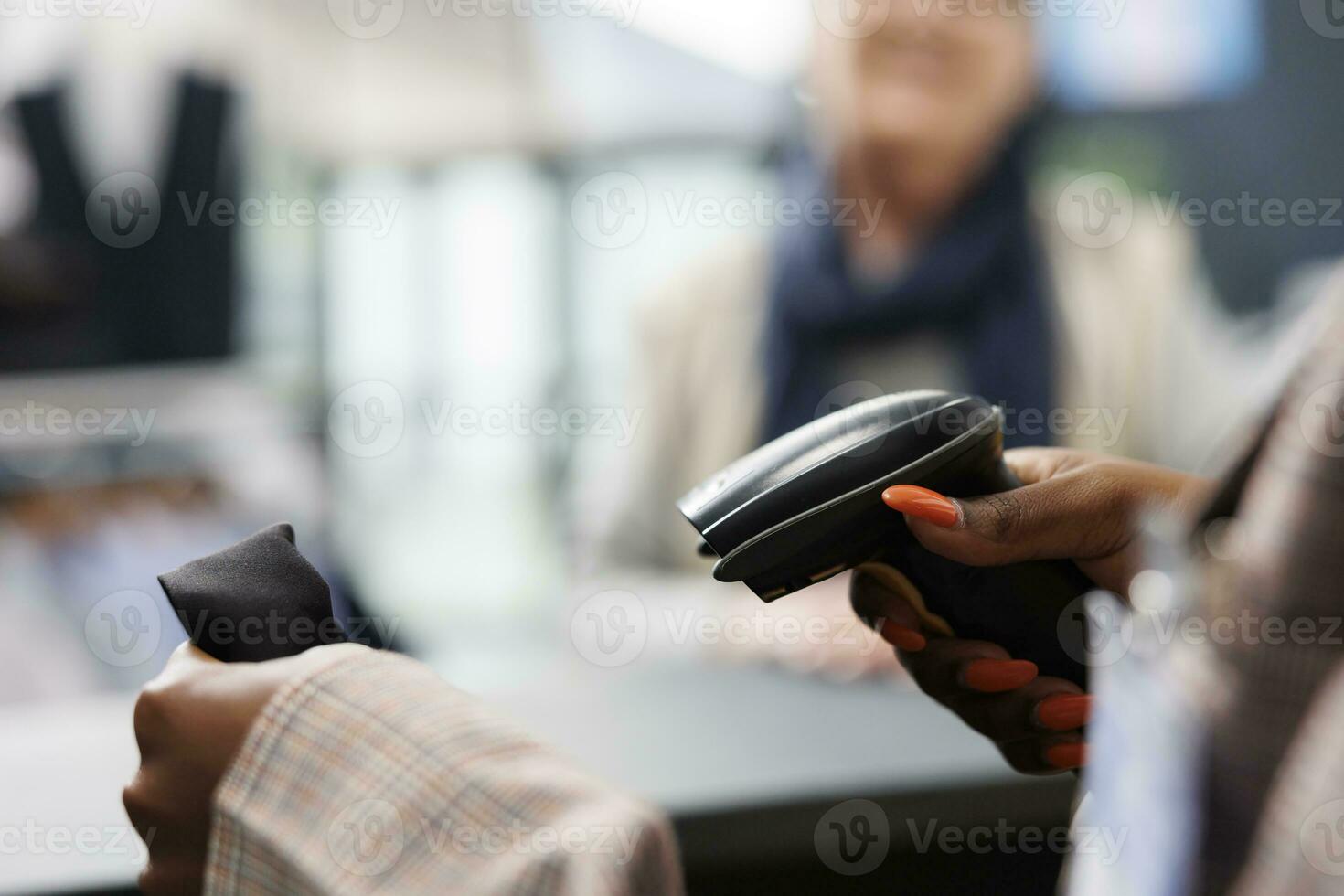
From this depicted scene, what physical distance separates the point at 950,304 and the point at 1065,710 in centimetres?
83

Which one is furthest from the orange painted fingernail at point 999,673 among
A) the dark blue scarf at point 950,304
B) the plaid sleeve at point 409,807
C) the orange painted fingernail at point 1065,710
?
the dark blue scarf at point 950,304

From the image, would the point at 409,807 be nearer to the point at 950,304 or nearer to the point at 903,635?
the point at 903,635

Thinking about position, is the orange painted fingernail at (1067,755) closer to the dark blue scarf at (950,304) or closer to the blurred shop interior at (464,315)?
the blurred shop interior at (464,315)

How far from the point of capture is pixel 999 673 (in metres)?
0.40

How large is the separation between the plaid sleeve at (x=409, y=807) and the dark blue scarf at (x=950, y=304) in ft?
3.06

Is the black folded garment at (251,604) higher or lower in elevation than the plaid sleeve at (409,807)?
higher

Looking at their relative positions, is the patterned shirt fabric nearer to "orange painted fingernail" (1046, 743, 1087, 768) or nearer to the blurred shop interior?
"orange painted fingernail" (1046, 743, 1087, 768)

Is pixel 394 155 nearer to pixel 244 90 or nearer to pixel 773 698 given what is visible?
pixel 244 90

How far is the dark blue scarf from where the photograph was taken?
1.17m

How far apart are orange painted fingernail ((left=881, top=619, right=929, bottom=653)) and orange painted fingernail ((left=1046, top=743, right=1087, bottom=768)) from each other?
66 mm

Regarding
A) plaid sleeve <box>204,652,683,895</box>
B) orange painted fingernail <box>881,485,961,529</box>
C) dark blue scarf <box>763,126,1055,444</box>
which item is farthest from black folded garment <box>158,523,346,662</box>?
dark blue scarf <box>763,126,1055,444</box>

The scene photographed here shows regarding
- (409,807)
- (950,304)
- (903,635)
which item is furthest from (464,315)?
(409,807)

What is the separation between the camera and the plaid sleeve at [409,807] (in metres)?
0.24

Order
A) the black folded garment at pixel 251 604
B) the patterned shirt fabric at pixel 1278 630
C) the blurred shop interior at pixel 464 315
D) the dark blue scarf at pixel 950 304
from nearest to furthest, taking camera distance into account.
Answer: the patterned shirt fabric at pixel 1278 630, the black folded garment at pixel 251 604, the blurred shop interior at pixel 464 315, the dark blue scarf at pixel 950 304
